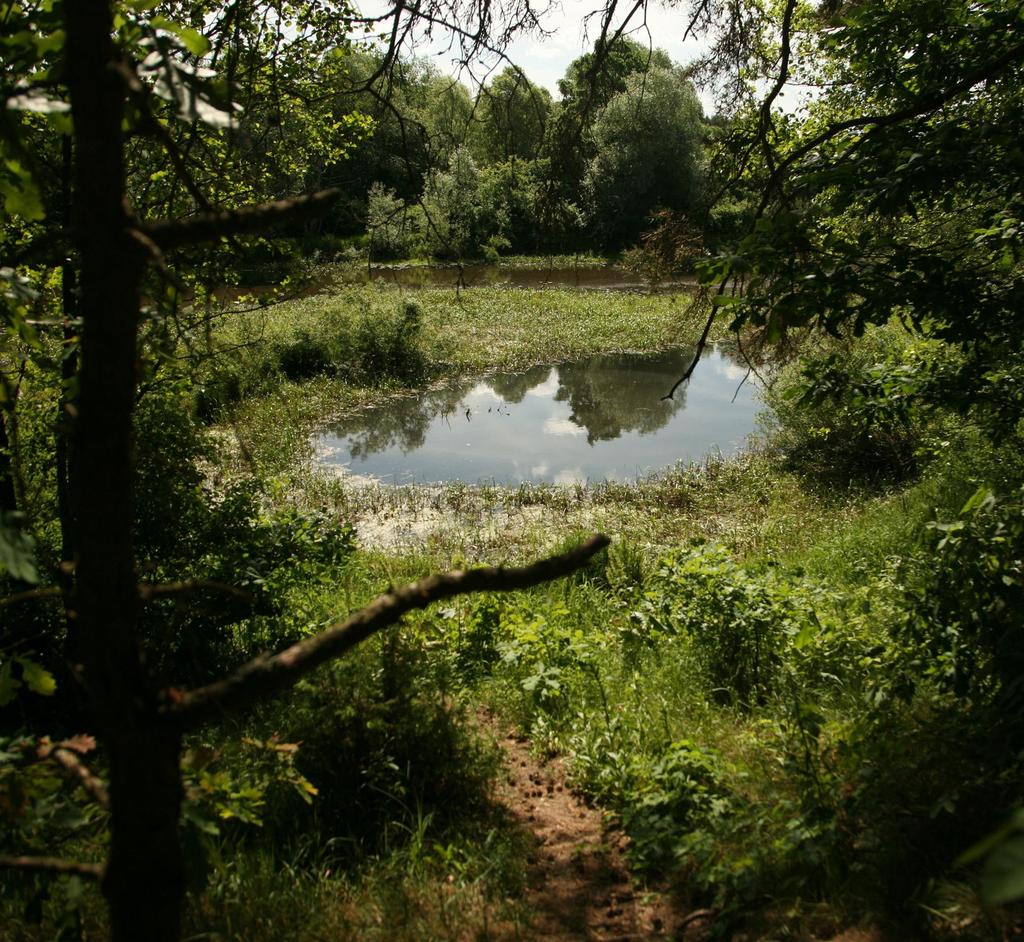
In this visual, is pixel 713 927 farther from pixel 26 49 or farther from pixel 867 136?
pixel 867 136

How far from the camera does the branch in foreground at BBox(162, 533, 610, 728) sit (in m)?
1.18

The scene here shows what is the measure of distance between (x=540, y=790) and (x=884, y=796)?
5.46 feet

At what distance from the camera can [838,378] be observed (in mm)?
3936

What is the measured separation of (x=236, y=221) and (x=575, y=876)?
2985 mm

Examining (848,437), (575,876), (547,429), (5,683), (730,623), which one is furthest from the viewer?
(547,429)

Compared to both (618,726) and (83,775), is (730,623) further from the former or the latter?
(83,775)

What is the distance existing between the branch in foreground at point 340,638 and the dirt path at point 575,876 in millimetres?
2065

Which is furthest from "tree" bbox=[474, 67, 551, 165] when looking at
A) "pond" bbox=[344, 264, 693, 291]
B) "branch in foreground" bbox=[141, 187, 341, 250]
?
"pond" bbox=[344, 264, 693, 291]

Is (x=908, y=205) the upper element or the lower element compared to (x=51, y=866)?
upper

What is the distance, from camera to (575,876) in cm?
316

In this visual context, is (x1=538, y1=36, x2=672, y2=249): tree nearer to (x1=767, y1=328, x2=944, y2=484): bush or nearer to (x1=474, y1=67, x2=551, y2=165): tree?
(x1=474, y1=67, x2=551, y2=165): tree

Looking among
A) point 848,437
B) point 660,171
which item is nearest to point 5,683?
point 848,437

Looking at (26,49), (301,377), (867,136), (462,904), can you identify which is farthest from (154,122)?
(301,377)

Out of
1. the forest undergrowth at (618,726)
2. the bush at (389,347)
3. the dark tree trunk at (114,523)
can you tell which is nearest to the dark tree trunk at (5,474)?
the forest undergrowth at (618,726)
